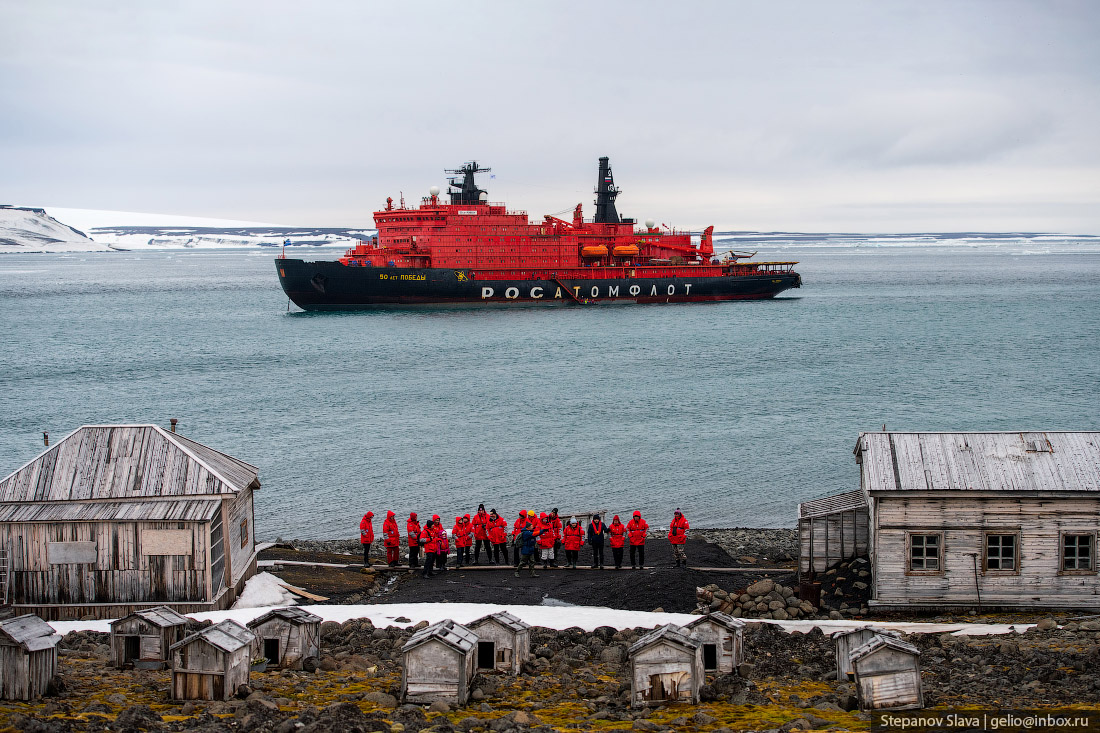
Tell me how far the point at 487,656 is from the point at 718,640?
2.43m

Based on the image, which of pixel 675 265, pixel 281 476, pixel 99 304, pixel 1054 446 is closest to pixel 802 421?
pixel 281 476

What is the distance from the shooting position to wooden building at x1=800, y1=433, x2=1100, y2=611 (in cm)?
1353

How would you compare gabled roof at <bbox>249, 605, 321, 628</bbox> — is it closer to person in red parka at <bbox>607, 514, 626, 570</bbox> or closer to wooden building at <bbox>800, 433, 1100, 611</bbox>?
Result: person in red parka at <bbox>607, 514, 626, 570</bbox>

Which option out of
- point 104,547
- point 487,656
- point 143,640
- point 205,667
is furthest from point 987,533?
point 104,547

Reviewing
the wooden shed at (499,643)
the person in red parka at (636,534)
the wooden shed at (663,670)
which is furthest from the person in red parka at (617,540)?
the wooden shed at (663,670)

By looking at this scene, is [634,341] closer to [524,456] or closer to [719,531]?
[524,456]

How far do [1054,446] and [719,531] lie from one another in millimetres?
8872

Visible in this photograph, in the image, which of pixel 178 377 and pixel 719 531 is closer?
pixel 719 531

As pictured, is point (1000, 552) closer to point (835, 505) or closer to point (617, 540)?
point (835, 505)

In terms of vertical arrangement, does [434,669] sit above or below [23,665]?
below

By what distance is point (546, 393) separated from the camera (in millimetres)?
41750

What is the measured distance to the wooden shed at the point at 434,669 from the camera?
967 cm

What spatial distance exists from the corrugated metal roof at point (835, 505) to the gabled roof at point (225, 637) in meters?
8.49

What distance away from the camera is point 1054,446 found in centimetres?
1414
